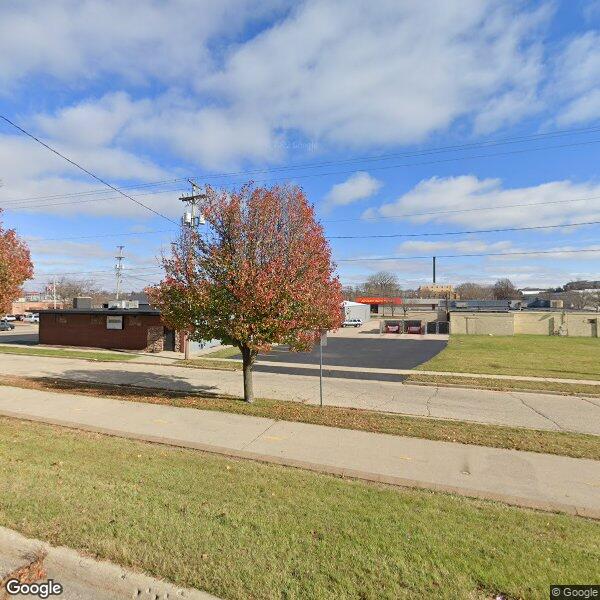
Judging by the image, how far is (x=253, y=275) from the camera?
27.4 ft

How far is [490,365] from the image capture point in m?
17.5

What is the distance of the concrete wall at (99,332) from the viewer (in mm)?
23031

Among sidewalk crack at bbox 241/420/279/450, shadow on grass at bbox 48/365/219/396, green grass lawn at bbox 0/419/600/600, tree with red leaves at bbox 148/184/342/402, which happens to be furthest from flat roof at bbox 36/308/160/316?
green grass lawn at bbox 0/419/600/600

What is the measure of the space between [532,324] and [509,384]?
29.8 m

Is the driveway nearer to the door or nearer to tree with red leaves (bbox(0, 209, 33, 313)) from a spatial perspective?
the door

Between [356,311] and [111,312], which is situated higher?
[111,312]

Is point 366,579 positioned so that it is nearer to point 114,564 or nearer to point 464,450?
point 114,564

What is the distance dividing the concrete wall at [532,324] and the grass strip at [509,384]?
2494 cm

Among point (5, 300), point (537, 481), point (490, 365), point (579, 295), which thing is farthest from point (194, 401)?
point (579, 295)

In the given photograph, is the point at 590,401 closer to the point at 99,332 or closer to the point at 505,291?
the point at 99,332

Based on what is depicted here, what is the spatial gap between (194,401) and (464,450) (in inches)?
235

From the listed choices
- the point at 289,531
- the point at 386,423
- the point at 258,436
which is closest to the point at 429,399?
the point at 386,423

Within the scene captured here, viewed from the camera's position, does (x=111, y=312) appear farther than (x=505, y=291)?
No

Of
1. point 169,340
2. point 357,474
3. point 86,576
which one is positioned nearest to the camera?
point 86,576
